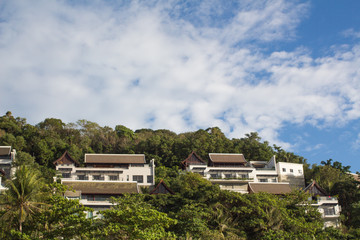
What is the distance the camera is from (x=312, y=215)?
37.5 m

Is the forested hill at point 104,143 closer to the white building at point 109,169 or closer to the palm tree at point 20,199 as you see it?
the white building at point 109,169

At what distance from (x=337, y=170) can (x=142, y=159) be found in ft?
91.0

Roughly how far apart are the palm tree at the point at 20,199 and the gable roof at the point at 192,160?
105ft

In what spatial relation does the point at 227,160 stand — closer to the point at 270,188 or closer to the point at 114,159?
the point at 270,188

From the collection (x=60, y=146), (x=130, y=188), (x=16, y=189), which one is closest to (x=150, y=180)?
(x=130, y=188)

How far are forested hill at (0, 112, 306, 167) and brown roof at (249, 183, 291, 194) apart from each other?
11.6m

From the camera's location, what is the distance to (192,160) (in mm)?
53906

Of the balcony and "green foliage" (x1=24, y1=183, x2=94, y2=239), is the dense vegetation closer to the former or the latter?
"green foliage" (x1=24, y1=183, x2=94, y2=239)

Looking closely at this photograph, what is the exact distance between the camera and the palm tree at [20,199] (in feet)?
71.3

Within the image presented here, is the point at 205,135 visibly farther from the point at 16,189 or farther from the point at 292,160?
→ the point at 16,189

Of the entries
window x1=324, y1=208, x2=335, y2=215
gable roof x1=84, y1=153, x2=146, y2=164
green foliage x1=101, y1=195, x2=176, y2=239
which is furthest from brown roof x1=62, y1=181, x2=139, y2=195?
window x1=324, y1=208, x2=335, y2=215

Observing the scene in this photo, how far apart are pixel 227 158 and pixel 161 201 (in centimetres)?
1986

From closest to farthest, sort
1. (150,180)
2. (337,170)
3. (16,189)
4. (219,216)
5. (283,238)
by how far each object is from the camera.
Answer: (16,189) → (283,238) → (219,216) → (150,180) → (337,170)

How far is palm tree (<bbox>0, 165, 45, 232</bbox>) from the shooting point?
2172 centimetres
